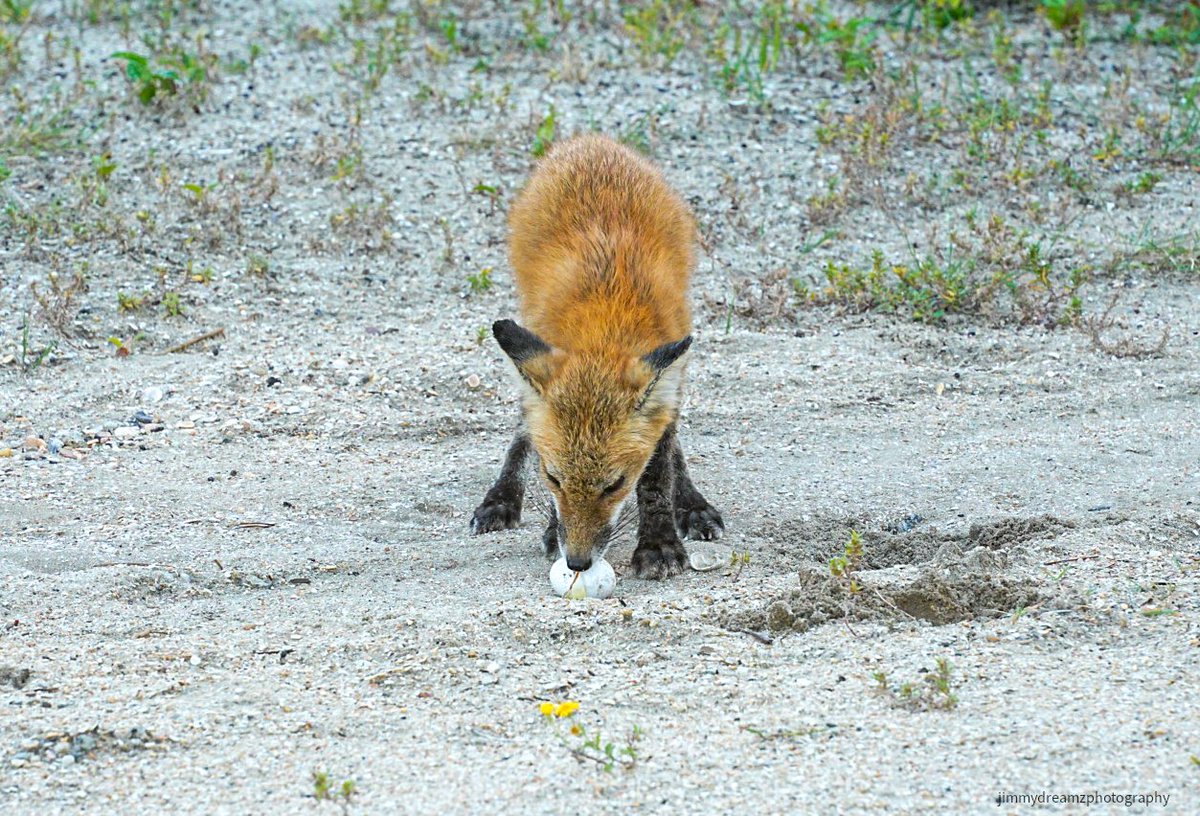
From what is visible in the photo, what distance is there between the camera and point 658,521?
20.6 feet

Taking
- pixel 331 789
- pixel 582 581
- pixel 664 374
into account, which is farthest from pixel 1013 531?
pixel 331 789

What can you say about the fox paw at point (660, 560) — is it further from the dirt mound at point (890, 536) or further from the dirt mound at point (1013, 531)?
the dirt mound at point (1013, 531)

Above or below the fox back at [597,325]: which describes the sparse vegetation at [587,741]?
below

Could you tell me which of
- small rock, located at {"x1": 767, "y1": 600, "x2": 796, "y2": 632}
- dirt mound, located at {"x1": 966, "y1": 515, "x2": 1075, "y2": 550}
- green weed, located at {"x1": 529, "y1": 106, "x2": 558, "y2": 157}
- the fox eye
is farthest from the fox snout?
green weed, located at {"x1": 529, "y1": 106, "x2": 558, "y2": 157}

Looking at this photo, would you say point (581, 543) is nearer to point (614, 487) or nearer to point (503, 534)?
point (614, 487)

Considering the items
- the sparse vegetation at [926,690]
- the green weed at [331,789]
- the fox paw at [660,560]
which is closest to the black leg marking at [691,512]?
the fox paw at [660,560]

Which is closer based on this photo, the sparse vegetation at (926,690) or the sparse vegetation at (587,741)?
the sparse vegetation at (587,741)

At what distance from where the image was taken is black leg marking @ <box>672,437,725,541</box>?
655 cm

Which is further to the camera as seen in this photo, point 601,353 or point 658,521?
point 658,521

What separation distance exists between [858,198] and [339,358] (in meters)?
4.04

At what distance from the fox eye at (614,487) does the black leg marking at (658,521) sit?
1.55 feet

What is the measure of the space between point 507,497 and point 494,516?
144 mm

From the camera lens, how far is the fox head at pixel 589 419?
5578 millimetres

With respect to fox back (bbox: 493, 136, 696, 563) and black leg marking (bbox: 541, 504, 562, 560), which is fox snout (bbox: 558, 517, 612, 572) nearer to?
fox back (bbox: 493, 136, 696, 563)
